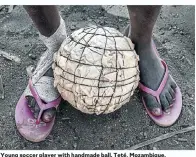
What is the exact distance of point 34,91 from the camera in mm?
1493

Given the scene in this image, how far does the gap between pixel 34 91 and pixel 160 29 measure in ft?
2.46

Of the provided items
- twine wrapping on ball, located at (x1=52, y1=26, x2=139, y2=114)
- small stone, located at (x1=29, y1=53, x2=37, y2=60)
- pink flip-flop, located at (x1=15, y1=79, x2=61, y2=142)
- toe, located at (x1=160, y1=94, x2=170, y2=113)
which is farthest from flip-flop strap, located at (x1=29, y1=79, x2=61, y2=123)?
toe, located at (x1=160, y1=94, x2=170, y2=113)

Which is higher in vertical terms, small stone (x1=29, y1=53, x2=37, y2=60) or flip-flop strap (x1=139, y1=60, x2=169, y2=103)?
flip-flop strap (x1=139, y1=60, x2=169, y2=103)

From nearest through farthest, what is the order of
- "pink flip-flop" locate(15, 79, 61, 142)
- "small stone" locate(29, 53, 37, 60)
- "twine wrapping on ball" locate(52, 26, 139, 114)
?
1. "twine wrapping on ball" locate(52, 26, 139, 114)
2. "pink flip-flop" locate(15, 79, 61, 142)
3. "small stone" locate(29, 53, 37, 60)

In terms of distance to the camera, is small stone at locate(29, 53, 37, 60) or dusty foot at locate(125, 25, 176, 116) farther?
small stone at locate(29, 53, 37, 60)

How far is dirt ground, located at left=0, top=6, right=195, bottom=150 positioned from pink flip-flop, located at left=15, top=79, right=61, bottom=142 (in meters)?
0.03

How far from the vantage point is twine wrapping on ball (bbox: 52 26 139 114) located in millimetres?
1241

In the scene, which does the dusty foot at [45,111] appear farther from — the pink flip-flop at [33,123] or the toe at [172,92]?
the toe at [172,92]

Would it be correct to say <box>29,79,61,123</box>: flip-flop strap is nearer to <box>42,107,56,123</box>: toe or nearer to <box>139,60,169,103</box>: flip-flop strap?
<box>42,107,56,123</box>: toe

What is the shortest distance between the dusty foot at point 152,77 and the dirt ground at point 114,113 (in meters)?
0.06

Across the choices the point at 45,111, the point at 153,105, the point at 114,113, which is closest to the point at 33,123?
the point at 45,111

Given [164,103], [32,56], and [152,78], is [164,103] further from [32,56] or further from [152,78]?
[32,56]

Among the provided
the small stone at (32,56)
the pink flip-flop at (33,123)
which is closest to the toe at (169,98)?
the pink flip-flop at (33,123)

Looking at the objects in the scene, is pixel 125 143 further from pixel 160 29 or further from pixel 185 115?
pixel 160 29
